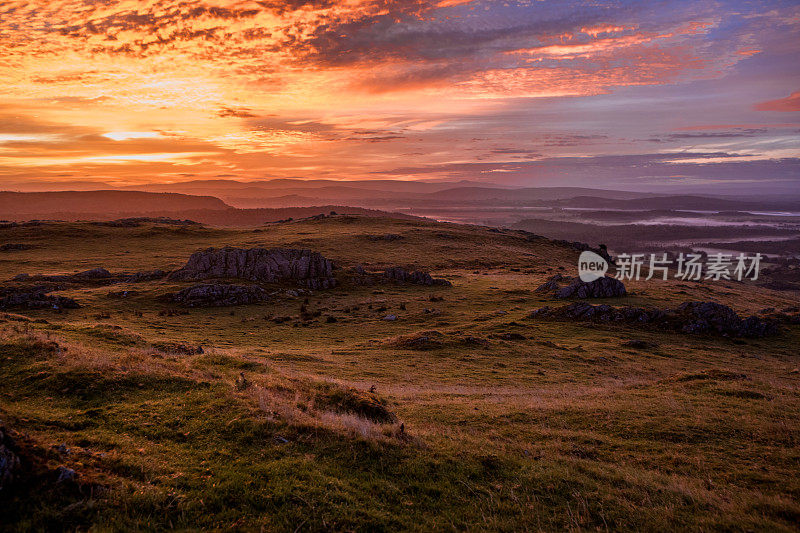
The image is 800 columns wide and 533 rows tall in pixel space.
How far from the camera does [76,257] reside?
310 ft

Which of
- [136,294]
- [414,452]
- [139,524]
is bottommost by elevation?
[136,294]

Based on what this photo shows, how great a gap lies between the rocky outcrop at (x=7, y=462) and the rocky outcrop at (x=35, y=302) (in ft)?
166

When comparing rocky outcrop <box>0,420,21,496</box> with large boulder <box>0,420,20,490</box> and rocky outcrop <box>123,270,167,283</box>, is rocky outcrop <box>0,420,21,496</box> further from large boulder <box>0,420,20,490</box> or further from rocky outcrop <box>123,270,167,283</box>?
rocky outcrop <box>123,270,167,283</box>

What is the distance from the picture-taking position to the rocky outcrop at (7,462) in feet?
27.0

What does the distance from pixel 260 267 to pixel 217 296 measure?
1309 centimetres

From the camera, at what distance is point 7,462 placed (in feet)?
27.6

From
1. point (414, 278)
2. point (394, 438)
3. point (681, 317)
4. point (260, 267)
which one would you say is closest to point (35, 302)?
point (260, 267)

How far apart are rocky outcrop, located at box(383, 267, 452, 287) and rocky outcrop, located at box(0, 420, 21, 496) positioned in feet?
218

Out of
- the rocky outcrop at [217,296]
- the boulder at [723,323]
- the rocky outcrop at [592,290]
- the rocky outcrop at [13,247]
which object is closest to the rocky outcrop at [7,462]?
the rocky outcrop at [217,296]

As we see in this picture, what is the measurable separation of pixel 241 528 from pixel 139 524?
6.86 feet

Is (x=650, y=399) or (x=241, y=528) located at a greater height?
(x=241, y=528)

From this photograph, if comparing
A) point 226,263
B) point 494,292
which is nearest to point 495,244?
point 494,292

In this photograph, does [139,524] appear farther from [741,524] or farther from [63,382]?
[741,524]

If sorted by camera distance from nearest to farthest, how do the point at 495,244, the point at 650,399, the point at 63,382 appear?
the point at 63,382
the point at 650,399
the point at 495,244
